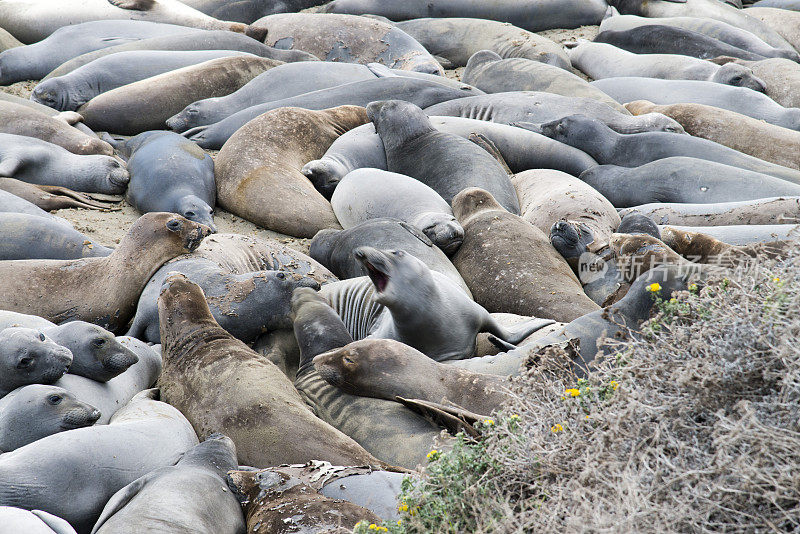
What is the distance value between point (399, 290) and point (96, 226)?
2806mm

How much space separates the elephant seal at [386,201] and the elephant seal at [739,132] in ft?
9.46

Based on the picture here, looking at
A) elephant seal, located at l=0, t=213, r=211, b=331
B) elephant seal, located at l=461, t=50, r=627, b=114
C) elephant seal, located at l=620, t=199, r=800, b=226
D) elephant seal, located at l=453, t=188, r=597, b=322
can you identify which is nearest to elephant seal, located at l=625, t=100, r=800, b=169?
elephant seal, located at l=461, t=50, r=627, b=114

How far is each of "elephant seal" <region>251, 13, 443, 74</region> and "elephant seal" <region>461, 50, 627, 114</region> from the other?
69 centimetres

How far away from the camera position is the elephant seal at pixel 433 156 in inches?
249

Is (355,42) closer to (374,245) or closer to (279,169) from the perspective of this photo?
(279,169)

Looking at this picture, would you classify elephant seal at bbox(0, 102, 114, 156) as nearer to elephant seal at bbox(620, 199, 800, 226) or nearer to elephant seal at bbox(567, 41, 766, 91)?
elephant seal at bbox(620, 199, 800, 226)

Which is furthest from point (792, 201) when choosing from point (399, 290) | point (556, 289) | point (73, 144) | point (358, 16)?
point (358, 16)

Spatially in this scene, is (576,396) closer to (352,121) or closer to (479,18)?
(352,121)

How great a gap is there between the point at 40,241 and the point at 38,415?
2.17 m

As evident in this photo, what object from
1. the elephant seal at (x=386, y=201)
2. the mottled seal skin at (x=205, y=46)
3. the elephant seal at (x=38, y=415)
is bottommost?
the elephant seal at (x=386, y=201)

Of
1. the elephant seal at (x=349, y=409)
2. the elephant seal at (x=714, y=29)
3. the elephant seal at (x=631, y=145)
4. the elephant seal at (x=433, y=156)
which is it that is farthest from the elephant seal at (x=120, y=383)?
the elephant seal at (x=714, y=29)

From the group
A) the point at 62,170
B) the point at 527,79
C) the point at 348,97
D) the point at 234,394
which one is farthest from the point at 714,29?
the point at 234,394

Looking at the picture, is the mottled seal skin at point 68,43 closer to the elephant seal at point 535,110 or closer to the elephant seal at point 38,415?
the elephant seal at point 535,110

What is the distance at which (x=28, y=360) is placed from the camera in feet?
11.8
